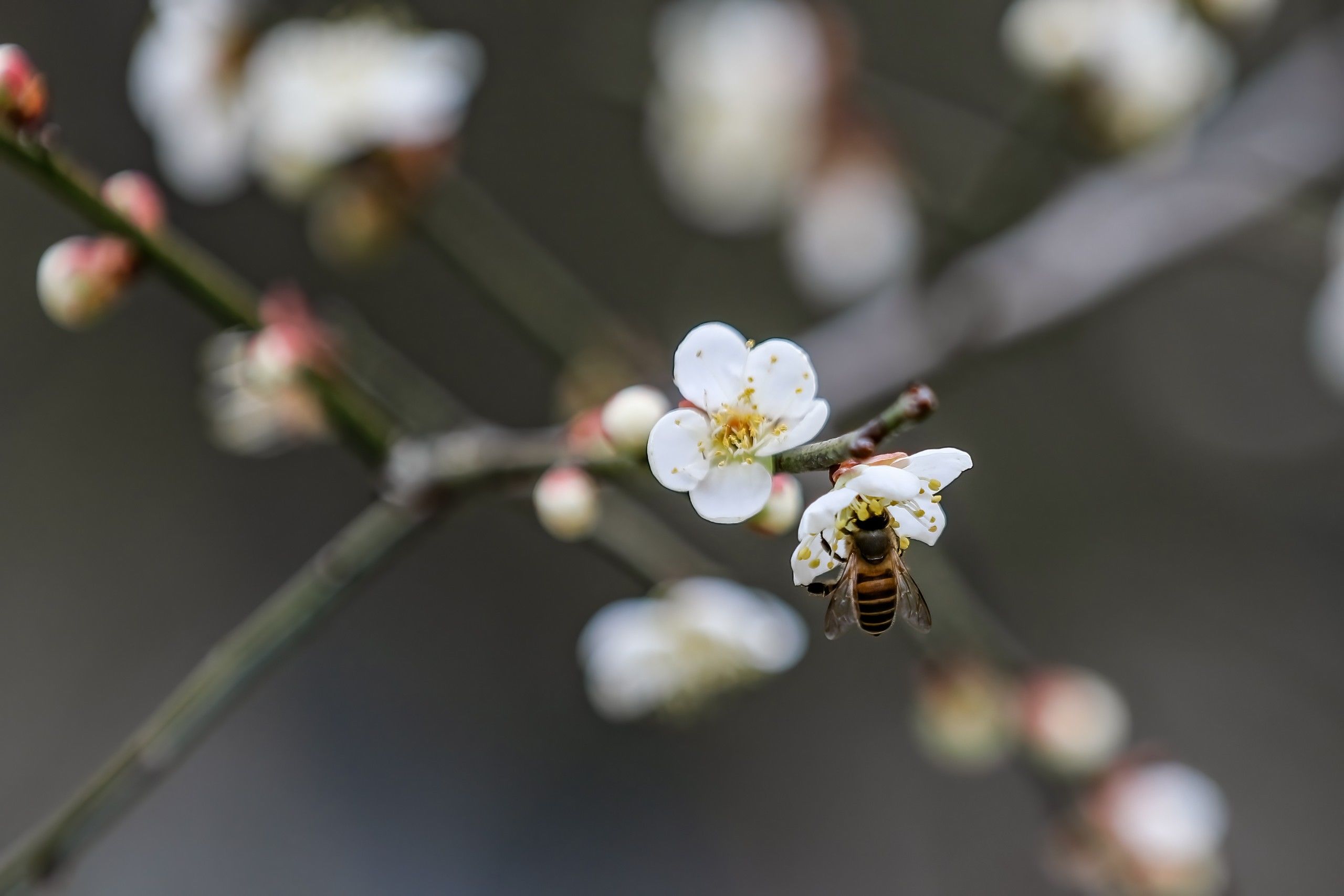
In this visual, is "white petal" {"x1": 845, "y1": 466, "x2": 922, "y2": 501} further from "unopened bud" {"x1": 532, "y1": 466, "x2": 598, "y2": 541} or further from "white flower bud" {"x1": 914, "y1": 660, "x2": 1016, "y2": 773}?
"white flower bud" {"x1": 914, "y1": 660, "x2": 1016, "y2": 773}

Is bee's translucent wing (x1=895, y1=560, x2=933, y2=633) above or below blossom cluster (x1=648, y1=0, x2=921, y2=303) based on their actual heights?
below

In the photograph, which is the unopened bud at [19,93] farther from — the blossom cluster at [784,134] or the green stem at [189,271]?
the blossom cluster at [784,134]

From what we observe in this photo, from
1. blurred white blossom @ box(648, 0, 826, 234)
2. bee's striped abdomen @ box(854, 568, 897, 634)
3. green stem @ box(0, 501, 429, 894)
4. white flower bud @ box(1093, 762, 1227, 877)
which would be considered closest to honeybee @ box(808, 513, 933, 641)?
bee's striped abdomen @ box(854, 568, 897, 634)

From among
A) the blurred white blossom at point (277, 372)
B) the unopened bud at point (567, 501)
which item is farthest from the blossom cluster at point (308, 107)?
the unopened bud at point (567, 501)

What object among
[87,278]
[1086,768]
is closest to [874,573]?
[87,278]

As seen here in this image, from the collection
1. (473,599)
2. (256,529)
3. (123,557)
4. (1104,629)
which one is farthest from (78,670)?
(1104,629)

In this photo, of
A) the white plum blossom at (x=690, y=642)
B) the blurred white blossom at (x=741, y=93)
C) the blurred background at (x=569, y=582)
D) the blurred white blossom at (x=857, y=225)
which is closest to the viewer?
the white plum blossom at (x=690, y=642)
